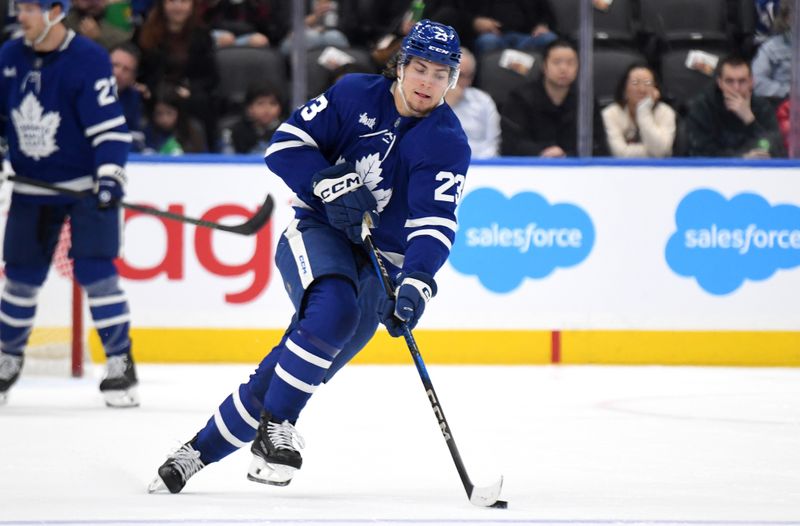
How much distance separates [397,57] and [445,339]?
289cm

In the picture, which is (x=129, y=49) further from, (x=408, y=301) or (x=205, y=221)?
(x=408, y=301)

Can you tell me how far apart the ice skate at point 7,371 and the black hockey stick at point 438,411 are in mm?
2071

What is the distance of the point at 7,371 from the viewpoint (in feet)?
16.3

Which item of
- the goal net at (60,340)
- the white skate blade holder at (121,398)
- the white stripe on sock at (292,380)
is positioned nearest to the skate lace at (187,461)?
the white stripe on sock at (292,380)

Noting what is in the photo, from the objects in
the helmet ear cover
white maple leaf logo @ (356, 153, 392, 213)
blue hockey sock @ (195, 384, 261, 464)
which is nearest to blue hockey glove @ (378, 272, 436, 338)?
white maple leaf logo @ (356, 153, 392, 213)

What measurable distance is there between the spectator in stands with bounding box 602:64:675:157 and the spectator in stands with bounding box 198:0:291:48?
1361 millimetres

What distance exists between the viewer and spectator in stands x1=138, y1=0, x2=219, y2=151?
611cm

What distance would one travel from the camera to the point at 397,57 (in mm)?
3270

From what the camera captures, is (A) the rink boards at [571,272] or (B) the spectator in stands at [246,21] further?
(B) the spectator in stands at [246,21]

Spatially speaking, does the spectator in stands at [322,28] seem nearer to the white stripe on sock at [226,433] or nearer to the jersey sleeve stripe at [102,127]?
the jersey sleeve stripe at [102,127]

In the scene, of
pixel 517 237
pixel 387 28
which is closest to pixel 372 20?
pixel 387 28

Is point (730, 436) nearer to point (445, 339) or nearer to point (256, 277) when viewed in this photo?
point (445, 339)

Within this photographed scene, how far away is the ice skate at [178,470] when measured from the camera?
10.6 ft

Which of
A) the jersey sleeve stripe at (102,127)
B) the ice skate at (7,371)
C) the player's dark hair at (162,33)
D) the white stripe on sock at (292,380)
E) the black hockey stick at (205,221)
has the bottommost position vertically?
the ice skate at (7,371)
